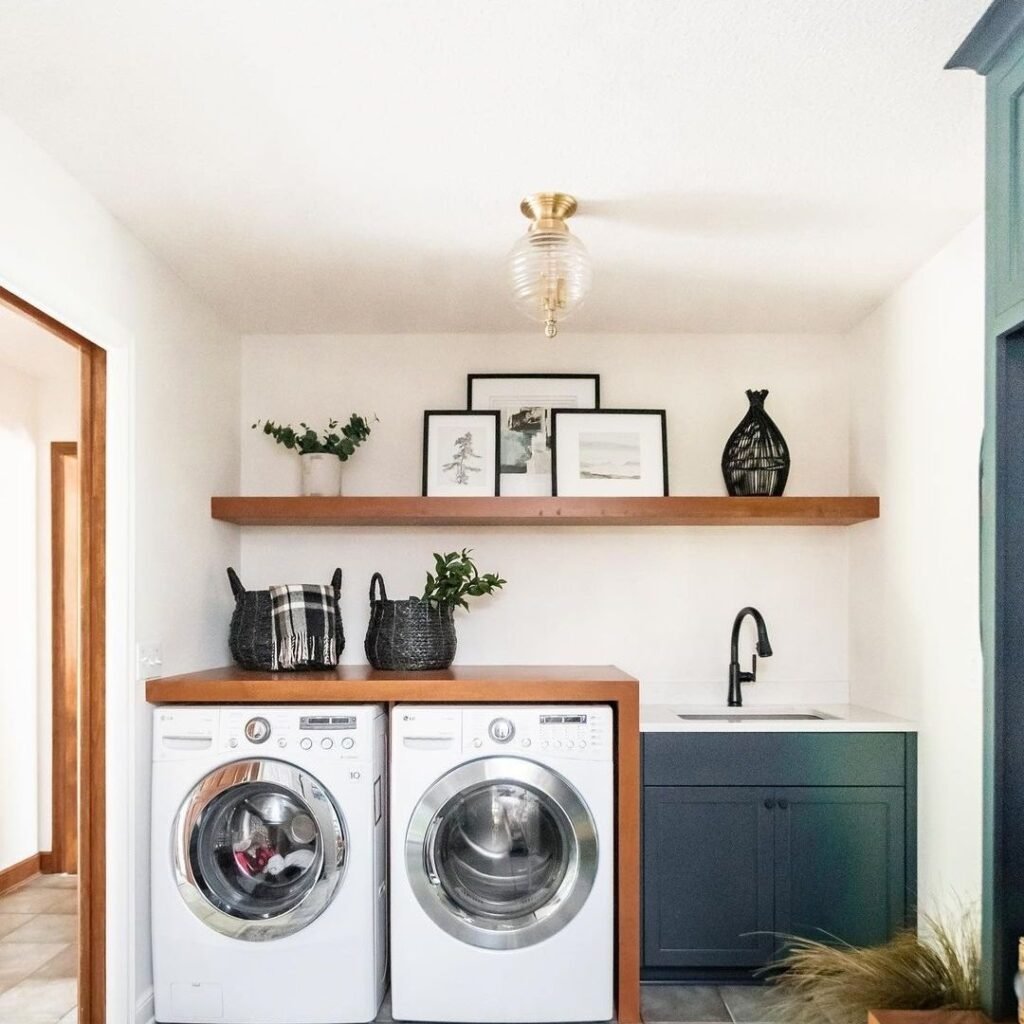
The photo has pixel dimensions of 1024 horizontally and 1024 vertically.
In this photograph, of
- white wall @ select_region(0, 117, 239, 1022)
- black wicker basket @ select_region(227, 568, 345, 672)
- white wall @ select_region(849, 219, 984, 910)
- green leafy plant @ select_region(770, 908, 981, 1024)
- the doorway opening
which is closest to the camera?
green leafy plant @ select_region(770, 908, 981, 1024)

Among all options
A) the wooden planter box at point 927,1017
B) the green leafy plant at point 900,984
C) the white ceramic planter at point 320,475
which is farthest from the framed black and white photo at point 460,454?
the wooden planter box at point 927,1017

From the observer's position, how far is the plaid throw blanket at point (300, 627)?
3420 mm

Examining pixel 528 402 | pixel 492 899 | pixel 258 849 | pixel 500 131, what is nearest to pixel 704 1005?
pixel 492 899

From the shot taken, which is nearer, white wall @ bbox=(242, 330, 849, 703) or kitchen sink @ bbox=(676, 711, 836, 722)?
kitchen sink @ bbox=(676, 711, 836, 722)

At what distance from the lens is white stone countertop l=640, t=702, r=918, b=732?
3.26 metres

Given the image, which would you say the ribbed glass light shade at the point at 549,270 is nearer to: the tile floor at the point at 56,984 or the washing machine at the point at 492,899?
the washing machine at the point at 492,899

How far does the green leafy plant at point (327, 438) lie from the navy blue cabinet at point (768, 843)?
62.7 inches

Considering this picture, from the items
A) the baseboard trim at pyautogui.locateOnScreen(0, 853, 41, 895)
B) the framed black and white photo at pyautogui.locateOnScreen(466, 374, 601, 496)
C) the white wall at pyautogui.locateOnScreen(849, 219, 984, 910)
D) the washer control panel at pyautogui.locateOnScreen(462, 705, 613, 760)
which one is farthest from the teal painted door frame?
the baseboard trim at pyautogui.locateOnScreen(0, 853, 41, 895)

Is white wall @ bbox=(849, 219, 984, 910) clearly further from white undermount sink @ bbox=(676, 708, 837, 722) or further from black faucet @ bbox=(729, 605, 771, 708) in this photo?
black faucet @ bbox=(729, 605, 771, 708)

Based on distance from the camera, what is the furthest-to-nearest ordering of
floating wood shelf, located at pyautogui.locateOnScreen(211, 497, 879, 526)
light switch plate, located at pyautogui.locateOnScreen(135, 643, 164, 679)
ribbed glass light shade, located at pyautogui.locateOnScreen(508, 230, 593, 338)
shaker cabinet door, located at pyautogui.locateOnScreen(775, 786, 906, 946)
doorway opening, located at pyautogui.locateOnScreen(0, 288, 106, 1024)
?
floating wood shelf, located at pyautogui.locateOnScreen(211, 497, 879, 526) < shaker cabinet door, located at pyautogui.locateOnScreen(775, 786, 906, 946) < light switch plate, located at pyautogui.locateOnScreen(135, 643, 164, 679) < doorway opening, located at pyautogui.locateOnScreen(0, 288, 106, 1024) < ribbed glass light shade, located at pyautogui.locateOnScreen(508, 230, 593, 338)

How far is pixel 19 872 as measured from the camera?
9.25ft

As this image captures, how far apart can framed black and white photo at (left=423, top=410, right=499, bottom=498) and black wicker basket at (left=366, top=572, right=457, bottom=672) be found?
574mm

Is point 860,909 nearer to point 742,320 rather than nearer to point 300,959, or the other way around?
point 300,959

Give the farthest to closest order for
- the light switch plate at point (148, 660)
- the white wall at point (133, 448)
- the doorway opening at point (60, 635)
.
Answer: the light switch plate at point (148, 660)
the doorway opening at point (60, 635)
the white wall at point (133, 448)
